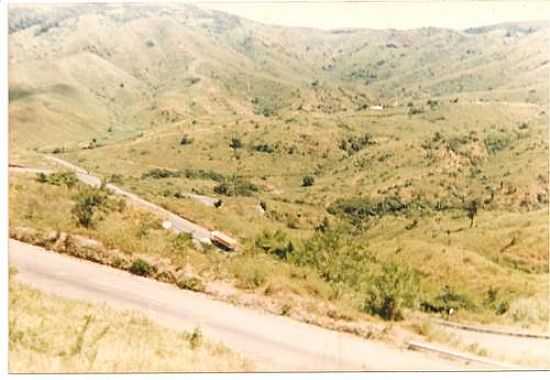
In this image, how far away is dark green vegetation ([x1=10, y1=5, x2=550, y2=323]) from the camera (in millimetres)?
15453

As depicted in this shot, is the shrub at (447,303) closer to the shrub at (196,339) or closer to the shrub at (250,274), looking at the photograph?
the shrub at (250,274)

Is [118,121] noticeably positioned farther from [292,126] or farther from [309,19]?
[309,19]

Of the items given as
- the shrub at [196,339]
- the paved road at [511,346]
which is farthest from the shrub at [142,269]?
the paved road at [511,346]

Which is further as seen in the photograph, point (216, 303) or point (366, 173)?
point (366, 173)

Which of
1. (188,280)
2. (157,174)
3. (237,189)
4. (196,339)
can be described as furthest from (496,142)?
(196,339)

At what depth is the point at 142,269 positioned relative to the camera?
534 inches

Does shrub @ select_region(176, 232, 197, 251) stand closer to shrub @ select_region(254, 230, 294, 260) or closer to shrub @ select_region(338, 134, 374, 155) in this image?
shrub @ select_region(254, 230, 294, 260)

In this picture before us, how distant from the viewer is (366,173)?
5709 cm

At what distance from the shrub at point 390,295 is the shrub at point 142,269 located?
14.2 feet

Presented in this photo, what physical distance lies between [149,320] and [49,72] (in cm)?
12773

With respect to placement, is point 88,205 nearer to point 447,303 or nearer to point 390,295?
point 390,295

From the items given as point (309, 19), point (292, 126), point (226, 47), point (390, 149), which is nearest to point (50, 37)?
point (226, 47)

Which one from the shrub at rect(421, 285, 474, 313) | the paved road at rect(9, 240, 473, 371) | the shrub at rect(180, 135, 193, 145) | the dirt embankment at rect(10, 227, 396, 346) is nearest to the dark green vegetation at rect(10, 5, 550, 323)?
the shrub at rect(421, 285, 474, 313)

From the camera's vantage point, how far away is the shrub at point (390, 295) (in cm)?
1288
